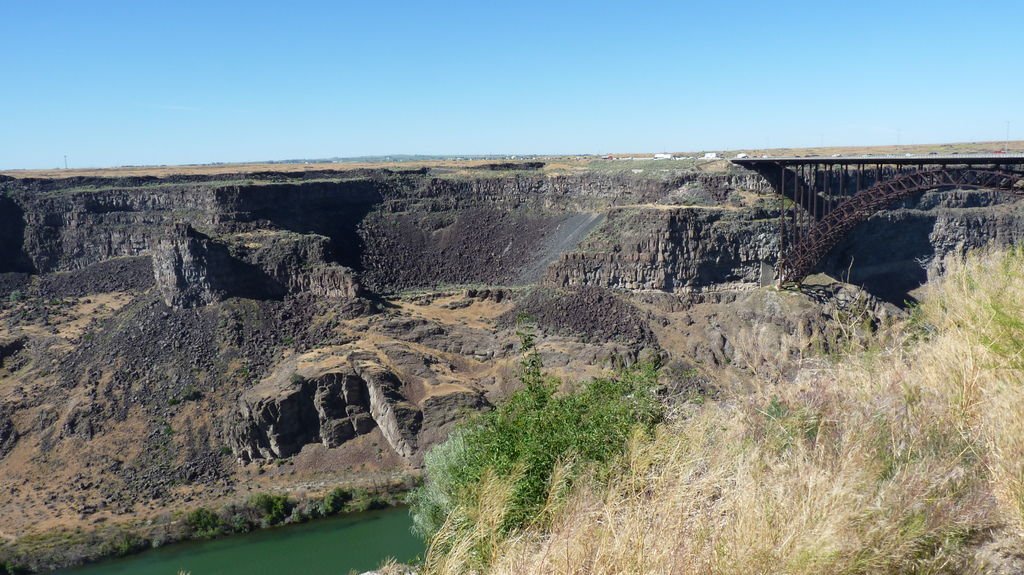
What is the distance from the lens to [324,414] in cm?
4616

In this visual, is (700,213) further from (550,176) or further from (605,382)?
(605,382)

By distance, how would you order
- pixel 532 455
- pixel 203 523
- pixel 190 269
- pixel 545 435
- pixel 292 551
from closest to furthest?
pixel 532 455 → pixel 545 435 → pixel 292 551 → pixel 203 523 → pixel 190 269

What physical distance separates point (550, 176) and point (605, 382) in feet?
200

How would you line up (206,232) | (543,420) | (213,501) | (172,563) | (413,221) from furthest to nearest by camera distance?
1. (413,221)
2. (206,232)
3. (213,501)
4. (172,563)
5. (543,420)

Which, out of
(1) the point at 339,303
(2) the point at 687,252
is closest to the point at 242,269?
(1) the point at 339,303

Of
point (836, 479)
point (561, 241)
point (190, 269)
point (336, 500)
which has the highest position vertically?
point (836, 479)

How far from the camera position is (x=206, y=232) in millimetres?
62281

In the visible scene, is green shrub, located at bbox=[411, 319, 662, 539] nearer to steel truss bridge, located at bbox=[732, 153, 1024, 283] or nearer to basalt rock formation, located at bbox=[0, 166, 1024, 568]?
basalt rock formation, located at bbox=[0, 166, 1024, 568]

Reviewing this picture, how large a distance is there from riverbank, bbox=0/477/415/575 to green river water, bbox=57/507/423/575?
0.39 metres

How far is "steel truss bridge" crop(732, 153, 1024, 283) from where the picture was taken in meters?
43.5

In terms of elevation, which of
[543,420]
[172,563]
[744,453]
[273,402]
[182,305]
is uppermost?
[744,453]

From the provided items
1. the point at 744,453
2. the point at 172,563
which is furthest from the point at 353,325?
the point at 744,453

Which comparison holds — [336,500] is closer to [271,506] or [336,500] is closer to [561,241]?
[271,506]

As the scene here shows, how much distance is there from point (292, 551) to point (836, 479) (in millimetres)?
35812
